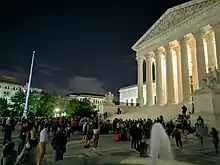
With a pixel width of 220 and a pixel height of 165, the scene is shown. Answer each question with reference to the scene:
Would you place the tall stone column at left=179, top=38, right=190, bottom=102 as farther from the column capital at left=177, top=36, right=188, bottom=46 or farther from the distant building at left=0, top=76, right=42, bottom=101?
the distant building at left=0, top=76, right=42, bottom=101

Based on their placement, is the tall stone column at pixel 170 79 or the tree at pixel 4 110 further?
A: the tree at pixel 4 110

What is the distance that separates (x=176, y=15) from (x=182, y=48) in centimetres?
591

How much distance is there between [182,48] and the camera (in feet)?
112

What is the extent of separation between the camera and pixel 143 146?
8.14 m

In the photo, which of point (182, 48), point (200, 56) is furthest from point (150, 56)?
point (200, 56)

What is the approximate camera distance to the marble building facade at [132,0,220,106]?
30281 mm

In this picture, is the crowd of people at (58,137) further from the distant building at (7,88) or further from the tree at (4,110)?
the distant building at (7,88)

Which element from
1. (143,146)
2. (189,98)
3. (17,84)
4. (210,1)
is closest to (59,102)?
(17,84)

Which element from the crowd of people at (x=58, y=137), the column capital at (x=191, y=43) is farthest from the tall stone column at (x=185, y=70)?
the crowd of people at (x=58, y=137)

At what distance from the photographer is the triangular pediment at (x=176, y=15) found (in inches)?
1207

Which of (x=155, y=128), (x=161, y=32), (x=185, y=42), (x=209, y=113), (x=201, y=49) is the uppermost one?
(x=161, y=32)

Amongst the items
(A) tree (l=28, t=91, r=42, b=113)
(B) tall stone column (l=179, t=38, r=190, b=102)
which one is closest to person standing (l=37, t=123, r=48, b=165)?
(B) tall stone column (l=179, t=38, r=190, b=102)

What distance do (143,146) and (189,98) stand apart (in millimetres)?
25958

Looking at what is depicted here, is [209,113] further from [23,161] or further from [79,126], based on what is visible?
[23,161]
